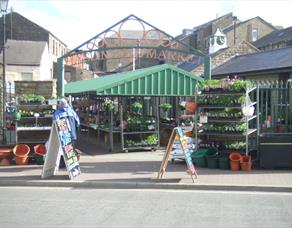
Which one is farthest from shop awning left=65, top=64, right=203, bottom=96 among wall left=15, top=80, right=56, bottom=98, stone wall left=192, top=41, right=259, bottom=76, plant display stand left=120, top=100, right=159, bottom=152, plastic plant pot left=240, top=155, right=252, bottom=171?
stone wall left=192, top=41, right=259, bottom=76

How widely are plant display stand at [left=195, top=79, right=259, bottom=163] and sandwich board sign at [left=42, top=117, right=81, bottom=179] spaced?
3.97 meters

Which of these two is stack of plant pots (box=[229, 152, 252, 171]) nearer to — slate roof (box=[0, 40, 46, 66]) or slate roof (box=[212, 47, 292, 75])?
slate roof (box=[212, 47, 292, 75])

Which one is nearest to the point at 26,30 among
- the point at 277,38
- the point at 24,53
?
the point at 24,53

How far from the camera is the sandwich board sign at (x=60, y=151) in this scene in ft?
40.3

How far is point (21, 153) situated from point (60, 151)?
278 cm

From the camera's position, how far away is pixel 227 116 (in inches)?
570

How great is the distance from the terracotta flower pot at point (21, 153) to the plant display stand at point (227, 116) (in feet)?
15.6

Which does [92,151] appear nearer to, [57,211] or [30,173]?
[30,173]

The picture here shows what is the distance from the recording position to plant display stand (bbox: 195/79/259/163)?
14227 mm

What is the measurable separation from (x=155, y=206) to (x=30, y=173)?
4834mm

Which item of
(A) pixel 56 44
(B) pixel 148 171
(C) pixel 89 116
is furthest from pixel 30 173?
(A) pixel 56 44

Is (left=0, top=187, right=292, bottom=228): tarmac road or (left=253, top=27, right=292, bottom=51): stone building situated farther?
(left=253, top=27, right=292, bottom=51): stone building

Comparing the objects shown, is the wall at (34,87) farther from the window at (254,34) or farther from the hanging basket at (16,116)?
the window at (254,34)

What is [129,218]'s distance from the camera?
8.27m
